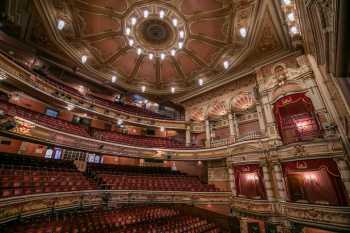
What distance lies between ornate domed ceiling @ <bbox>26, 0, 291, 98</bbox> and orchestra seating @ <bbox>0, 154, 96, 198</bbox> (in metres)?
7.93

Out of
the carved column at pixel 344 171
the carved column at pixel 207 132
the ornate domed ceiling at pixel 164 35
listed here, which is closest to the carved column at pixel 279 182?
the carved column at pixel 344 171

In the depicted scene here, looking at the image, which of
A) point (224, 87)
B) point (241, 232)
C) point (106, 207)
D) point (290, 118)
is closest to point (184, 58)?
point (224, 87)

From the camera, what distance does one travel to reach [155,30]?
11953 mm

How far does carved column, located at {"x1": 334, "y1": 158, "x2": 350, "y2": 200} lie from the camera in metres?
7.35

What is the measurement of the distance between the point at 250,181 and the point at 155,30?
12.5 meters

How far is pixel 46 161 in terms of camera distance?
994cm

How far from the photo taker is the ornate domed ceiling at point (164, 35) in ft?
32.0

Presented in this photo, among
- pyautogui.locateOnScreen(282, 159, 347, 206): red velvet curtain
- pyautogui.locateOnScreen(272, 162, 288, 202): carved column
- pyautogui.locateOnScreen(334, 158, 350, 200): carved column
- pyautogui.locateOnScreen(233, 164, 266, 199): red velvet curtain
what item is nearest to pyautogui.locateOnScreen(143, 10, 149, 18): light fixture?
pyautogui.locateOnScreen(233, 164, 266, 199): red velvet curtain

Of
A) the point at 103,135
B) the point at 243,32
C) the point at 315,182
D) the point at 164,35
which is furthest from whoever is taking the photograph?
the point at 103,135

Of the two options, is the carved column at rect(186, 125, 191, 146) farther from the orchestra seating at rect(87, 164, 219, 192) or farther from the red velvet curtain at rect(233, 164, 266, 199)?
the red velvet curtain at rect(233, 164, 266, 199)

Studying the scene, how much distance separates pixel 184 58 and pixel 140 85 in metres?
5.50

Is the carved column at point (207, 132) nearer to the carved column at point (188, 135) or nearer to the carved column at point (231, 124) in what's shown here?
the carved column at point (188, 135)

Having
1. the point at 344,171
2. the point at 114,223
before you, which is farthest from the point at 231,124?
the point at 114,223

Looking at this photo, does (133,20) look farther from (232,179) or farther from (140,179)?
(232,179)
